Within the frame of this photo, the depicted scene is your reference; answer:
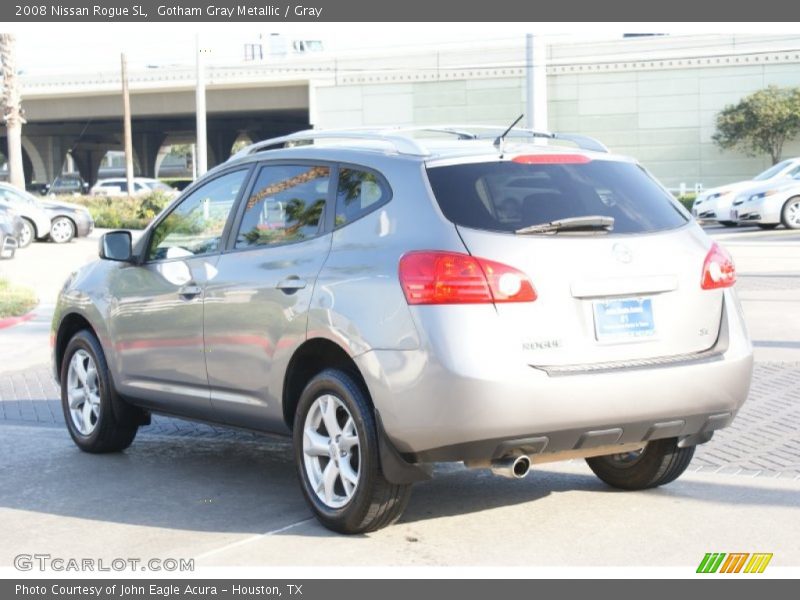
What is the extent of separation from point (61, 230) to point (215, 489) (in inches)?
976

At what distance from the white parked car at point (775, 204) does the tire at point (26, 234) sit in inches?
635

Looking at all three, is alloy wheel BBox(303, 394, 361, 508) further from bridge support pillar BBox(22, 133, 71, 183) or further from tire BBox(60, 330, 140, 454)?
bridge support pillar BBox(22, 133, 71, 183)

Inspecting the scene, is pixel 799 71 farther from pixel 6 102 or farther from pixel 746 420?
pixel 746 420

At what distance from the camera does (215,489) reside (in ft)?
23.2

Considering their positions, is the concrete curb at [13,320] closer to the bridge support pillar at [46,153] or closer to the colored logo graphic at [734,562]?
the colored logo graphic at [734,562]

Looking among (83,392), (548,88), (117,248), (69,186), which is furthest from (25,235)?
(69,186)

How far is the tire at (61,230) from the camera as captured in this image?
30.5 meters

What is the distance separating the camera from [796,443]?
779cm

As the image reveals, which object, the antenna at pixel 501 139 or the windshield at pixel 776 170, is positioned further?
the windshield at pixel 776 170

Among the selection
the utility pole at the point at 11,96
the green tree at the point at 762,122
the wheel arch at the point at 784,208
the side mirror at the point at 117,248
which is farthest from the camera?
the green tree at the point at 762,122

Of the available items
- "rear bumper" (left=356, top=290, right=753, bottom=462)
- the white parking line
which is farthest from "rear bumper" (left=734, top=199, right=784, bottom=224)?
the white parking line

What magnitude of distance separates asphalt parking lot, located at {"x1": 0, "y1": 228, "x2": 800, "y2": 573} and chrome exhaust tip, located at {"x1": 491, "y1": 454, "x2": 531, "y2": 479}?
357 millimetres

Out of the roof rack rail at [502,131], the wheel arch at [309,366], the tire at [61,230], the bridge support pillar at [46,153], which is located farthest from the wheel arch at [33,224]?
the bridge support pillar at [46,153]

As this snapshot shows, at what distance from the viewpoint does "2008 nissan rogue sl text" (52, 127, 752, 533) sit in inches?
215
